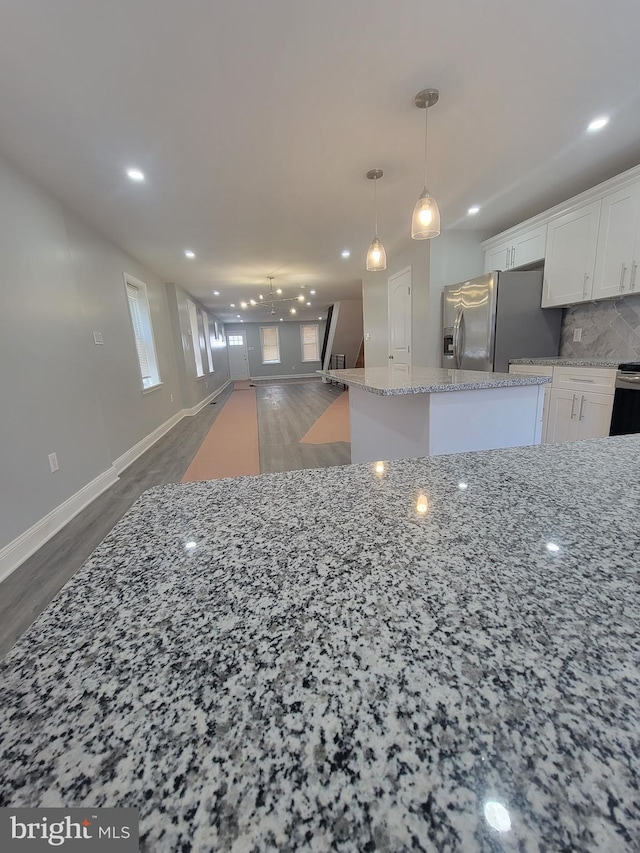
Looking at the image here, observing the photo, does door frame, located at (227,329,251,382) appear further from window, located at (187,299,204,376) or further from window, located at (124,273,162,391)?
window, located at (124,273,162,391)

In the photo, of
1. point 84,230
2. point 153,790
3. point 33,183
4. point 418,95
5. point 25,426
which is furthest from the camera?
point 84,230

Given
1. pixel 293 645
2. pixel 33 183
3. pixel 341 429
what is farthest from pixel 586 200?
pixel 33 183

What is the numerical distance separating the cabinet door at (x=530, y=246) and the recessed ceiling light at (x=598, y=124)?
1.05 meters

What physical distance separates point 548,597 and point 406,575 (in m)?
0.16

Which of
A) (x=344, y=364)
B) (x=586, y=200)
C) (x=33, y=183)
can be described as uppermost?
(x=33, y=183)

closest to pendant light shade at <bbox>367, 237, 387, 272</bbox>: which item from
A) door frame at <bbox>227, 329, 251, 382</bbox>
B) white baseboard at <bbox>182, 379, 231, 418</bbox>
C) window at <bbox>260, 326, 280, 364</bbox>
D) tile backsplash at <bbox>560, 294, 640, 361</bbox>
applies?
tile backsplash at <bbox>560, 294, 640, 361</bbox>

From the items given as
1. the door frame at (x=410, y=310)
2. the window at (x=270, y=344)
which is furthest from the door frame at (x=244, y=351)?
the door frame at (x=410, y=310)

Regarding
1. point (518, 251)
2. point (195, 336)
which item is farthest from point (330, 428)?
point (195, 336)

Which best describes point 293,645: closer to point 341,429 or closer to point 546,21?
point 546,21

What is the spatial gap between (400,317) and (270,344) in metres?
9.06

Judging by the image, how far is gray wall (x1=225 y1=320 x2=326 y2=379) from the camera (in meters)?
13.0

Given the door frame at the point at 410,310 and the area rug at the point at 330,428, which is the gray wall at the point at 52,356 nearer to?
the area rug at the point at 330,428

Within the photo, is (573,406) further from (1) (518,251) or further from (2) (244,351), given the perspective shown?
(2) (244,351)

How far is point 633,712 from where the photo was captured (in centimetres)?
27
